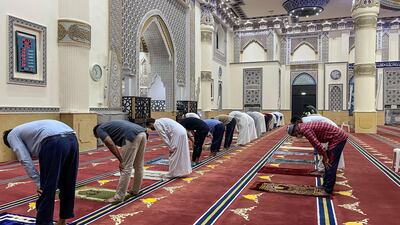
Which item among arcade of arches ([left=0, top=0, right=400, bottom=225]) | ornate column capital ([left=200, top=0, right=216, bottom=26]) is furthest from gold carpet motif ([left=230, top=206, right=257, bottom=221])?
ornate column capital ([left=200, top=0, right=216, bottom=26])

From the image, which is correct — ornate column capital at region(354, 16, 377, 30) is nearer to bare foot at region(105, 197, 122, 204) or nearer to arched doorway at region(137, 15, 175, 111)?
arched doorway at region(137, 15, 175, 111)

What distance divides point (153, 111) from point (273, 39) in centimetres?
782

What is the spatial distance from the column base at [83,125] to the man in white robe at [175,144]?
264cm

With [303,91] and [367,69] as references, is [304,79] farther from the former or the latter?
[367,69]

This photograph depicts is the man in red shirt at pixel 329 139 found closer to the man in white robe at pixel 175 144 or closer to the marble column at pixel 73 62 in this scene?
the man in white robe at pixel 175 144

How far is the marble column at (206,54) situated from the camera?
1221 centimetres

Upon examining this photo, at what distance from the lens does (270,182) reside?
146 inches

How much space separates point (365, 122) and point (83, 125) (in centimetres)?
799

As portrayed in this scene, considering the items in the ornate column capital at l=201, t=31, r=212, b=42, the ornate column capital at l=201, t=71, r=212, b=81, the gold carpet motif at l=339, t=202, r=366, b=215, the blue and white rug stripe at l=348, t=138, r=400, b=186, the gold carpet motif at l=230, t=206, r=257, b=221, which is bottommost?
the blue and white rug stripe at l=348, t=138, r=400, b=186

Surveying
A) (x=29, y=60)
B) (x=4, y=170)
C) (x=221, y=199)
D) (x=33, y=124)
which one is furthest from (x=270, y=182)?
(x=29, y=60)

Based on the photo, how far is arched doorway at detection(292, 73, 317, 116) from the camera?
16406 mm

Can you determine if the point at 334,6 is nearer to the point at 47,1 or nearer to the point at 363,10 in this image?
the point at 363,10

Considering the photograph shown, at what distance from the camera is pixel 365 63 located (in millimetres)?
10320

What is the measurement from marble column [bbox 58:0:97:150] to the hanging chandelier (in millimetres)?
8458
